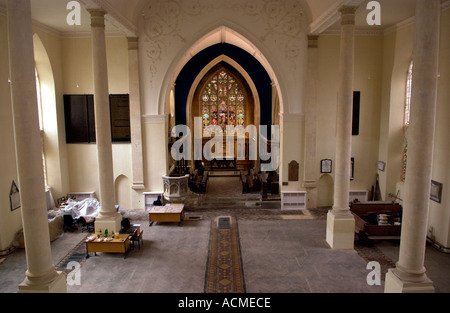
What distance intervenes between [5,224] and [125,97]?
6.81 m

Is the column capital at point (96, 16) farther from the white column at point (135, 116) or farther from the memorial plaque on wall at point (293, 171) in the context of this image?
the memorial plaque on wall at point (293, 171)

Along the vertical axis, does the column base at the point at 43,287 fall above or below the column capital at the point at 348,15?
below

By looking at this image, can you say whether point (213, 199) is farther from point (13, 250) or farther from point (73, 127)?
point (13, 250)

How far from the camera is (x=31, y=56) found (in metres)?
6.44

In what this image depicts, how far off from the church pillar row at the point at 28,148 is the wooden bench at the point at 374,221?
9283 millimetres

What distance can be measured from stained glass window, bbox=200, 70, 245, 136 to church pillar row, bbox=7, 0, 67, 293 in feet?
56.6

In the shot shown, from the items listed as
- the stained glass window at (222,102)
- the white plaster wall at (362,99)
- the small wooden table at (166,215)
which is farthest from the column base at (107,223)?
the stained glass window at (222,102)

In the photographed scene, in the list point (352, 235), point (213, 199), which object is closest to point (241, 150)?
point (213, 199)

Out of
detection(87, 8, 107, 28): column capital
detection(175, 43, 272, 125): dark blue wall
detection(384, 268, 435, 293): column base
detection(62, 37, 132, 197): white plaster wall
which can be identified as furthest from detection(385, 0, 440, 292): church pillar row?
detection(175, 43, 272, 125): dark blue wall

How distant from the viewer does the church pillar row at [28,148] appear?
6246mm

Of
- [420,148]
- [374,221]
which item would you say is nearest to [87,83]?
[374,221]

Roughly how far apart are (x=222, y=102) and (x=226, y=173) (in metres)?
5.22

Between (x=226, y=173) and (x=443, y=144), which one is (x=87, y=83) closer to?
(x=226, y=173)

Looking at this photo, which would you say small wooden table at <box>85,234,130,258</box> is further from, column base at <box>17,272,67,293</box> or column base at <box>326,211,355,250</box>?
column base at <box>326,211,355,250</box>
